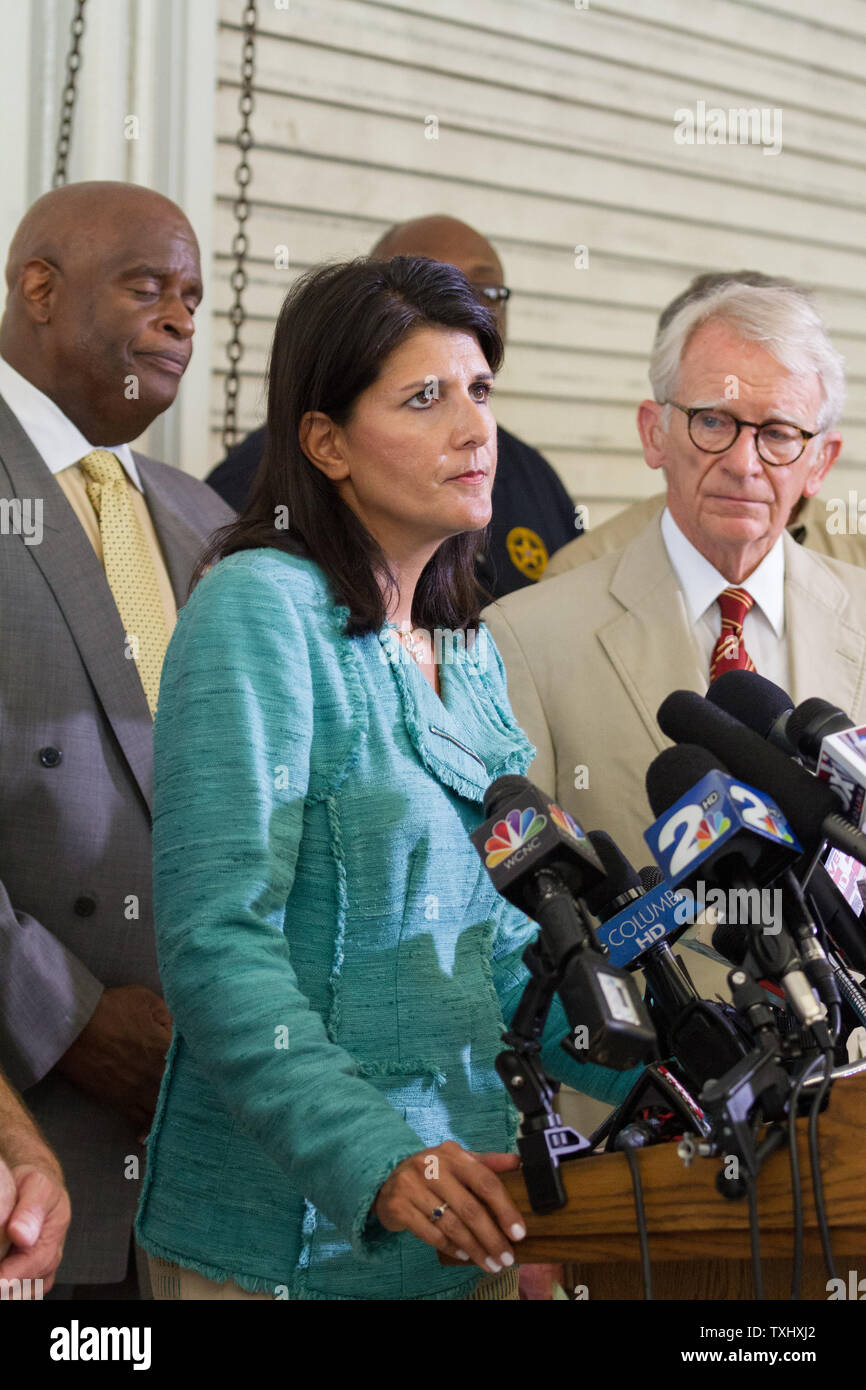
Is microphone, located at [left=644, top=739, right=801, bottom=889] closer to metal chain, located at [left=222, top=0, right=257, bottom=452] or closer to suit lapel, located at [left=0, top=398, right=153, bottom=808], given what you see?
suit lapel, located at [left=0, top=398, right=153, bottom=808]

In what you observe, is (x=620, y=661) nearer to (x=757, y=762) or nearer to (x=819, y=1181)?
(x=757, y=762)

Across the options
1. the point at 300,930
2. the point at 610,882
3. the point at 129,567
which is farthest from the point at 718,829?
the point at 129,567

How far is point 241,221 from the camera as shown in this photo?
3738 millimetres

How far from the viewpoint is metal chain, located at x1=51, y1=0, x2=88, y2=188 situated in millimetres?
3330

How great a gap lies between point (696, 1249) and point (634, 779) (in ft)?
3.72

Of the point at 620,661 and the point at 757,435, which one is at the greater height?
the point at 757,435

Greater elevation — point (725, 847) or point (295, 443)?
point (295, 443)

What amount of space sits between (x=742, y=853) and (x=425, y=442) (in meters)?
0.68

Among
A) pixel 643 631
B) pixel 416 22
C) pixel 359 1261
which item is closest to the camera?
pixel 359 1261

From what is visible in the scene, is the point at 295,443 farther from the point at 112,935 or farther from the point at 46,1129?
the point at 46,1129

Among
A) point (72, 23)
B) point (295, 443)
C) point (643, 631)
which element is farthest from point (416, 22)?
point (295, 443)

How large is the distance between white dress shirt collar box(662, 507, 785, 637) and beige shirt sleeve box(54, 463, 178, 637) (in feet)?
2.74

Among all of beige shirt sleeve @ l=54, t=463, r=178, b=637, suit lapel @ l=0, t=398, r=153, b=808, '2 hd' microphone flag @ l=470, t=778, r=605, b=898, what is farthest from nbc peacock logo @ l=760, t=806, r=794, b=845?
beige shirt sleeve @ l=54, t=463, r=178, b=637
